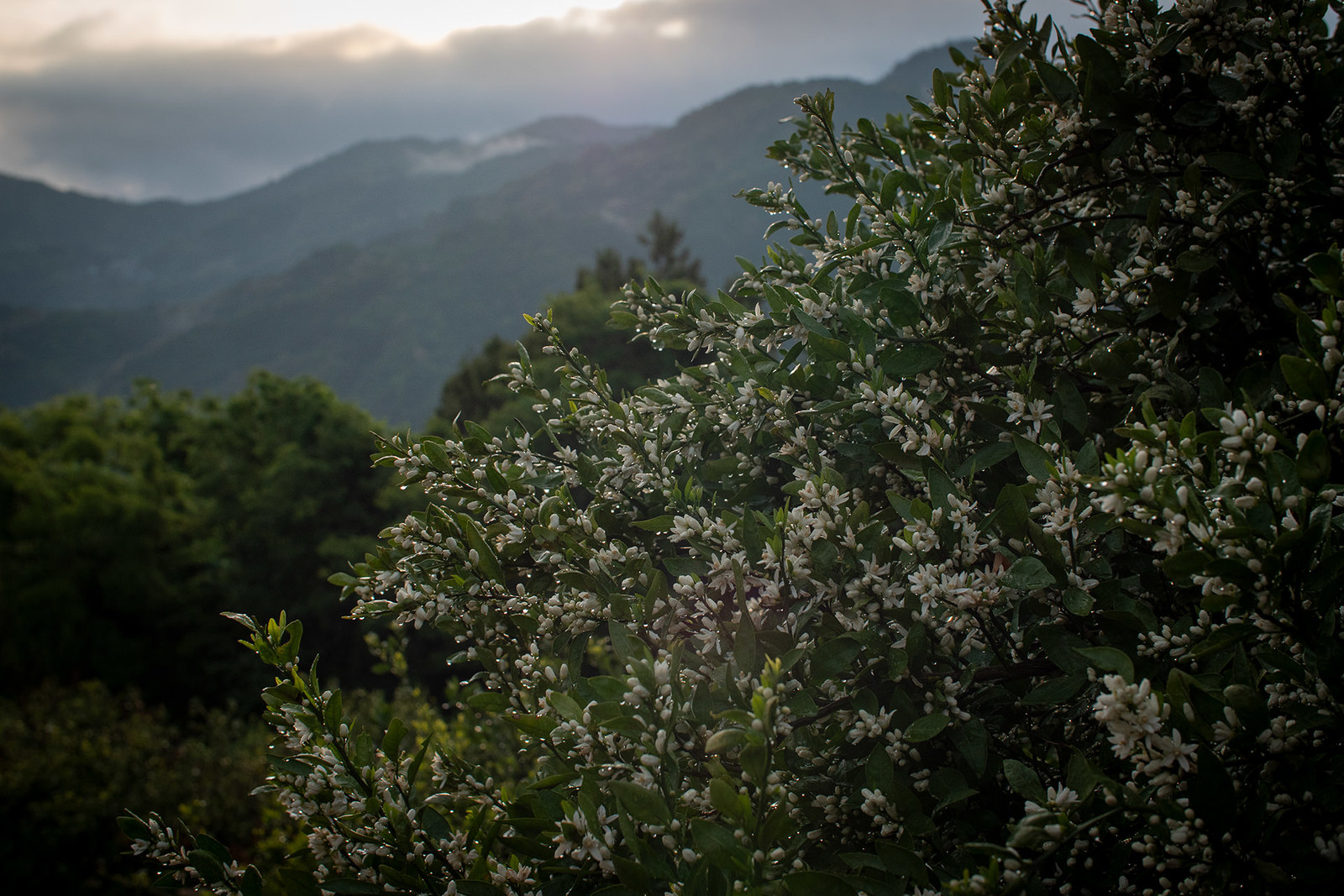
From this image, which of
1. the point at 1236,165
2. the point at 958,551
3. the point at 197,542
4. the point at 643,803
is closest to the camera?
the point at 643,803

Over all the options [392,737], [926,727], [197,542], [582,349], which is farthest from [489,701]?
[197,542]

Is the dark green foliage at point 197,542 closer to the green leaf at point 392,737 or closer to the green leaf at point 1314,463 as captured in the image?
the green leaf at point 392,737

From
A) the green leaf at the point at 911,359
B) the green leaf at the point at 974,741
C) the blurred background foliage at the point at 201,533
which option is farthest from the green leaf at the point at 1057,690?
the blurred background foliage at the point at 201,533

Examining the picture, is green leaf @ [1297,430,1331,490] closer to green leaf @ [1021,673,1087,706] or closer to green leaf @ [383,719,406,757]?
green leaf @ [1021,673,1087,706]

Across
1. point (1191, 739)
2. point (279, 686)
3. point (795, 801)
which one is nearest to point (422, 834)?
point (279, 686)

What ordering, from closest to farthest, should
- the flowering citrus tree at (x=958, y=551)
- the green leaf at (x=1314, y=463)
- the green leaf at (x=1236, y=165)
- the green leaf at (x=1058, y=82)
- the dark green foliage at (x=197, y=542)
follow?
the green leaf at (x=1314, y=463) → the flowering citrus tree at (x=958, y=551) → the green leaf at (x=1236, y=165) → the green leaf at (x=1058, y=82) → the dark green foliage at (x=197, y=542)

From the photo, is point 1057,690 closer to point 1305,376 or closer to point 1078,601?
point 1078,601

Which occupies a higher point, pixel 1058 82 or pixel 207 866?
pixel 1058 82

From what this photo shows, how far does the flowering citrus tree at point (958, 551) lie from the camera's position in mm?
1520

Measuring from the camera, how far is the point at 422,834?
2.18 metres

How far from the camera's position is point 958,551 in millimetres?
1883

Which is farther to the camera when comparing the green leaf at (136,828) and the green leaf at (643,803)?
the green leaf at (136,828)

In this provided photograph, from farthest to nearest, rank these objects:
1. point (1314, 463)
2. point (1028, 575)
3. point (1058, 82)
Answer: point (1058, 82)
point (1028, 575)
point (1314, 463)

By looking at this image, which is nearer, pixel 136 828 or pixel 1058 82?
pixel 136 828
